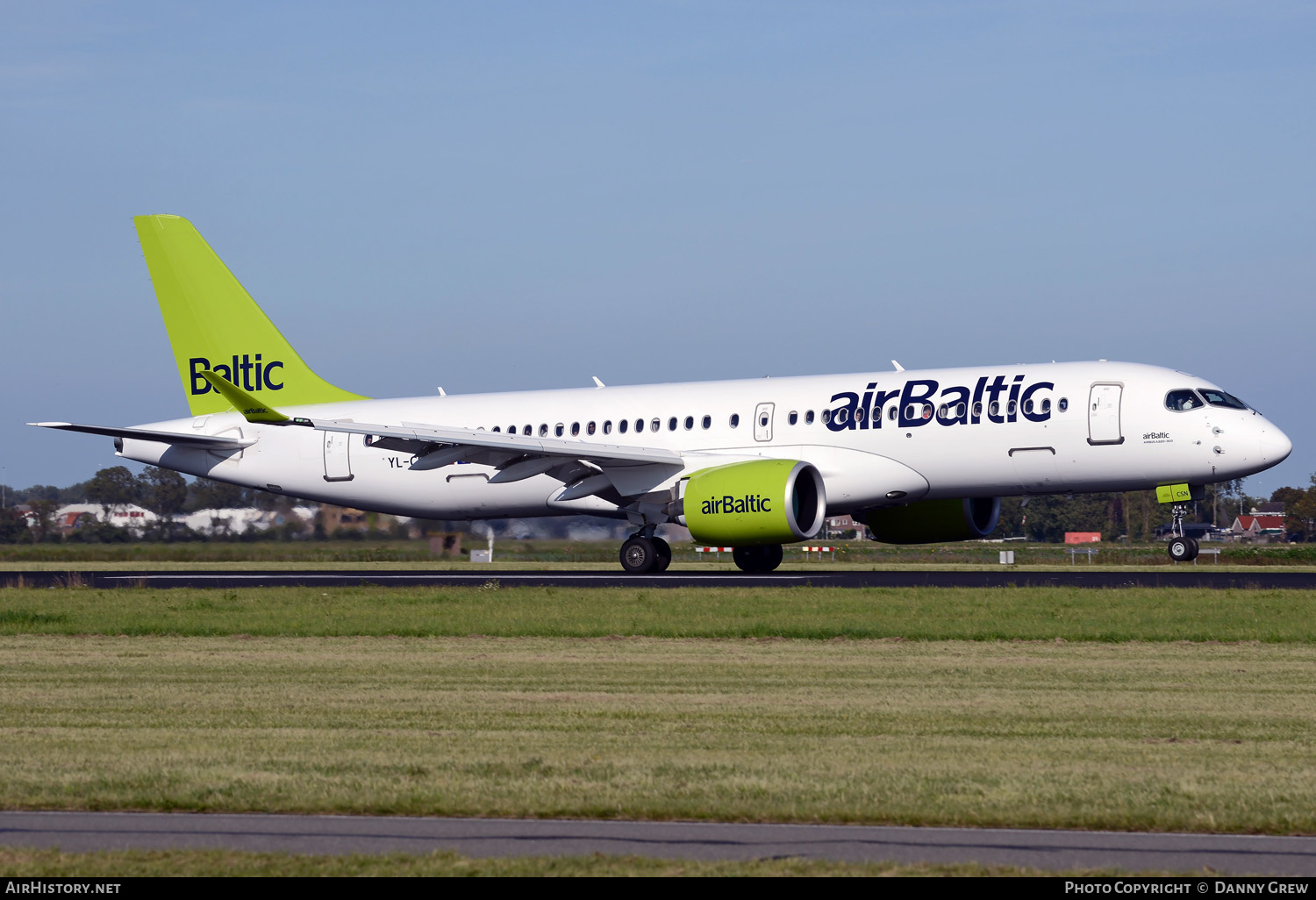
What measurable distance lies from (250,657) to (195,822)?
874cm

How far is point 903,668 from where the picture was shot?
14.5 m

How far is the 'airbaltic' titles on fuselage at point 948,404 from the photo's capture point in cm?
2844

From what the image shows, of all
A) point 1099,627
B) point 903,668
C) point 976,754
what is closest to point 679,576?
point 1099,627

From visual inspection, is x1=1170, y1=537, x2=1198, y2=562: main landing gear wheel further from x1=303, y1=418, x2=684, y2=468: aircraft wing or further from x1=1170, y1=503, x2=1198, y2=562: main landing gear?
x1=303, y1=418, x2=684, y2=468: aircraft wing

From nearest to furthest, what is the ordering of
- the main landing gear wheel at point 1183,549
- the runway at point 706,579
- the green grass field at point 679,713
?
the green grass field at point 679,713 → the runway at point 706,579 → the main landing gear wheel at point 1183,549

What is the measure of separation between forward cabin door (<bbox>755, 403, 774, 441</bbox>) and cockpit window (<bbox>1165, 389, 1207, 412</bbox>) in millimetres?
7929

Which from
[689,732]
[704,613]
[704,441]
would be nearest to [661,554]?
[704,441]

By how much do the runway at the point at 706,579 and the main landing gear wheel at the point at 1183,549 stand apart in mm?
381

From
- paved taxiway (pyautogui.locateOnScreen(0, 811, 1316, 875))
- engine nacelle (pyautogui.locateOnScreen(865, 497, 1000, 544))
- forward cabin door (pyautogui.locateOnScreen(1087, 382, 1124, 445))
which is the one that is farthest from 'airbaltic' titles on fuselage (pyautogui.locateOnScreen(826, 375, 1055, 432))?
paved taxiway (pyautogui.locateOnScreen(0, 811, 1316, 875))

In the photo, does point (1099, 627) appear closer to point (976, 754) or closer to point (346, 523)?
point (976, 754)

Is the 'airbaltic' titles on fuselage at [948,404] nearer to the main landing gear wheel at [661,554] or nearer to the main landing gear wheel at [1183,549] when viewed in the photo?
the main landing gear wheel at [1183,549]

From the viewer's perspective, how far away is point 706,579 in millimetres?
28969

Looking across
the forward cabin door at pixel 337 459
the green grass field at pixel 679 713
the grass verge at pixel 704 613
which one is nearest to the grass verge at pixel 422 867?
the green grass field at pixel 679 713

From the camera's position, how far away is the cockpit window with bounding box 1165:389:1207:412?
2794 centimetres
